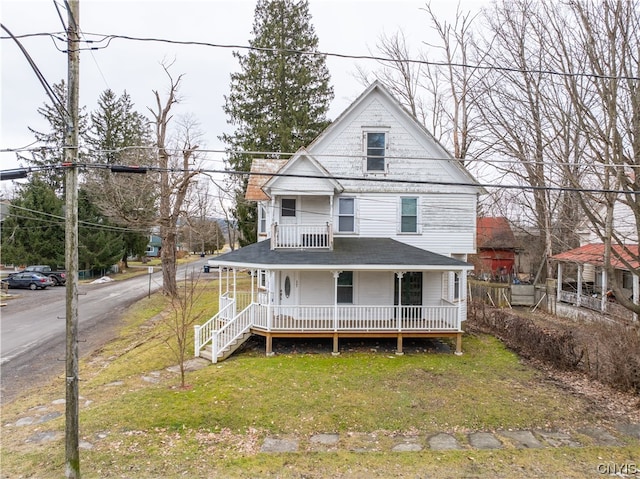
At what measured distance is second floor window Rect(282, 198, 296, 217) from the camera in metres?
15.9

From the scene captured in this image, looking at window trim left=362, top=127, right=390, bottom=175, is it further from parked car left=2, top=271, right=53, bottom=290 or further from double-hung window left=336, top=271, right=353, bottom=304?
parked car left=2, top=271, right=53, bottom=290

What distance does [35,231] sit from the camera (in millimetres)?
35156

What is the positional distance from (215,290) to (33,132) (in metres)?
32.3

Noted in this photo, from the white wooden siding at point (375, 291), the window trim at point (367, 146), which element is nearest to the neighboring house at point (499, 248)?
the window trim at point (367, 146)

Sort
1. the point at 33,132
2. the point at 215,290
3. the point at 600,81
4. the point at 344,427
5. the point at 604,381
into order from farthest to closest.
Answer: the point at 33,132 → the point at 215,290 → the point at 600,81 → the point at 604,381 → the point at 344,427

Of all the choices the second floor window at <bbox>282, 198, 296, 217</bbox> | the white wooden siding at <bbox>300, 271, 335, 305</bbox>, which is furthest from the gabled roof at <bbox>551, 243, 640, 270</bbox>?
the second floor window at <bbox>282, 198, 296, 217</bbox>

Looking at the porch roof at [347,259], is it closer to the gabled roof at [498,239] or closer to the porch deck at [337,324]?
the porch deck at [337,324]

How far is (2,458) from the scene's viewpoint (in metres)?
7.18

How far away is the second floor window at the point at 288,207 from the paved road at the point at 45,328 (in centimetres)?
428

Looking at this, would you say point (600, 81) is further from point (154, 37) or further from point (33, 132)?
point (33, 132)

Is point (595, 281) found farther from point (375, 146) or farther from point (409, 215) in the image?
point (375, 146)

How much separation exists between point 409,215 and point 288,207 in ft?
16.6

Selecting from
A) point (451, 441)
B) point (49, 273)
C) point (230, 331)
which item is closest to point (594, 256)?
point (451, 441)

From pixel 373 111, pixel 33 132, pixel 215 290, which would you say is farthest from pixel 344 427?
pixel 33 132
